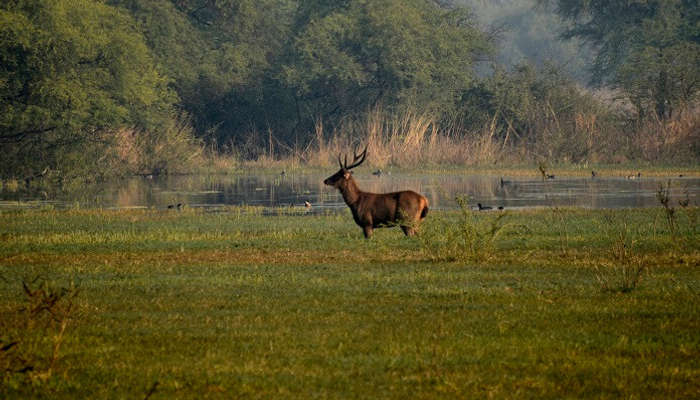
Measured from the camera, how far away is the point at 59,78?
3928 cm

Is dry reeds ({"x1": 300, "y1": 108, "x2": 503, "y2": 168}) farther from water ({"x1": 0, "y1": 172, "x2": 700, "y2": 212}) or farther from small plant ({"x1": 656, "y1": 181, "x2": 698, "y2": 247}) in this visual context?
small plant ({"x1": 656, "y1": 181, "x2": 698, "y2": 247})

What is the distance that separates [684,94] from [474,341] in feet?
134

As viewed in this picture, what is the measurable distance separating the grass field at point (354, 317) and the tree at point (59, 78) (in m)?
20.2

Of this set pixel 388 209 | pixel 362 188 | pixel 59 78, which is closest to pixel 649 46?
pixel 362 188

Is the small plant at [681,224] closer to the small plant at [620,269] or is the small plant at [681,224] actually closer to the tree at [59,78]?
the small plant at [620,269]

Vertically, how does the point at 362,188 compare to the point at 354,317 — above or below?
above

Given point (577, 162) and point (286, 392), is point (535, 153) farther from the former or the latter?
point (286, 392)

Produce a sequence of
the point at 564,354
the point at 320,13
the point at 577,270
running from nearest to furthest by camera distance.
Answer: the point at 564,354 < the point at 577,270 < the point at 320,13

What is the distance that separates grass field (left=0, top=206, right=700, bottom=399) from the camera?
8.08m

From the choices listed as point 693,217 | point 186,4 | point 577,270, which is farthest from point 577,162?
point 577,270

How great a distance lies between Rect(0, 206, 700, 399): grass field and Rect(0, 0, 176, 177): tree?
20166 millimetres

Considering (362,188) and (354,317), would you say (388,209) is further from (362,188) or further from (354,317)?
(362,188)

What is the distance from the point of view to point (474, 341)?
9438 millimetres

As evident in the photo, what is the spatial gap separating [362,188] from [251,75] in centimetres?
2413
